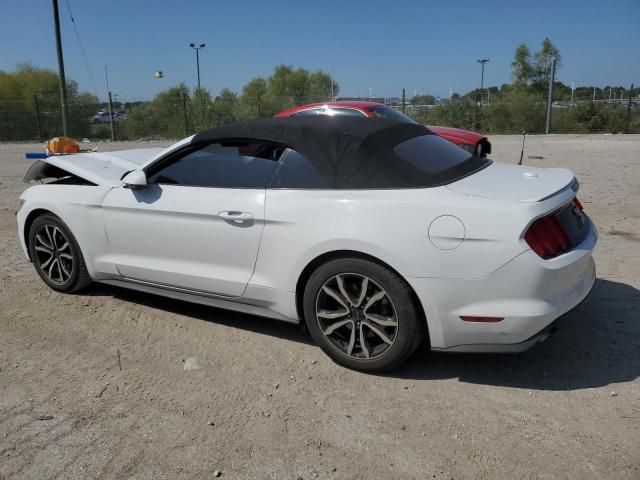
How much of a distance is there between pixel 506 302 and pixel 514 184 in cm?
83

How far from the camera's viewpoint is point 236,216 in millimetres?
3703

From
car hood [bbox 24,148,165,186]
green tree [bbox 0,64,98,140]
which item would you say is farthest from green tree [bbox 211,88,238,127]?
car hood [bbox 24,148,165,186]

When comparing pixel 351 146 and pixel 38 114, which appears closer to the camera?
pixel 351 146

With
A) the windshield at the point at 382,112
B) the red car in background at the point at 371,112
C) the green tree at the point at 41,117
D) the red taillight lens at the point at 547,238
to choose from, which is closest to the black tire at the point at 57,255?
the red taillight lens at the point at 547,238

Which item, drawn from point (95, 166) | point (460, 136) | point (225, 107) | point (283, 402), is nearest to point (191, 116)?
point (225, 107)

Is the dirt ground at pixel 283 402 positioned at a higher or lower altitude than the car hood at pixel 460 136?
lower

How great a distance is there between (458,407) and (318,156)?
1.73 m

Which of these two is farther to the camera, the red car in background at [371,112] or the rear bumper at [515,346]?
the red car in background at [371,112]

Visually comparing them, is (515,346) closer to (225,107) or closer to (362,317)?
(362,317)

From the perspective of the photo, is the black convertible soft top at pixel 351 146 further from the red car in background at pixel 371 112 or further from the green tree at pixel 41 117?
the green tree at pixel 41 117

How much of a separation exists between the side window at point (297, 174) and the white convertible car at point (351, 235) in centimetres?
1

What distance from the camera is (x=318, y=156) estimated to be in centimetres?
359

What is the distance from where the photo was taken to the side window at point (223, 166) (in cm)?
378

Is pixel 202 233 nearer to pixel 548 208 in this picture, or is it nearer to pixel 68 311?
pixel 68 311
